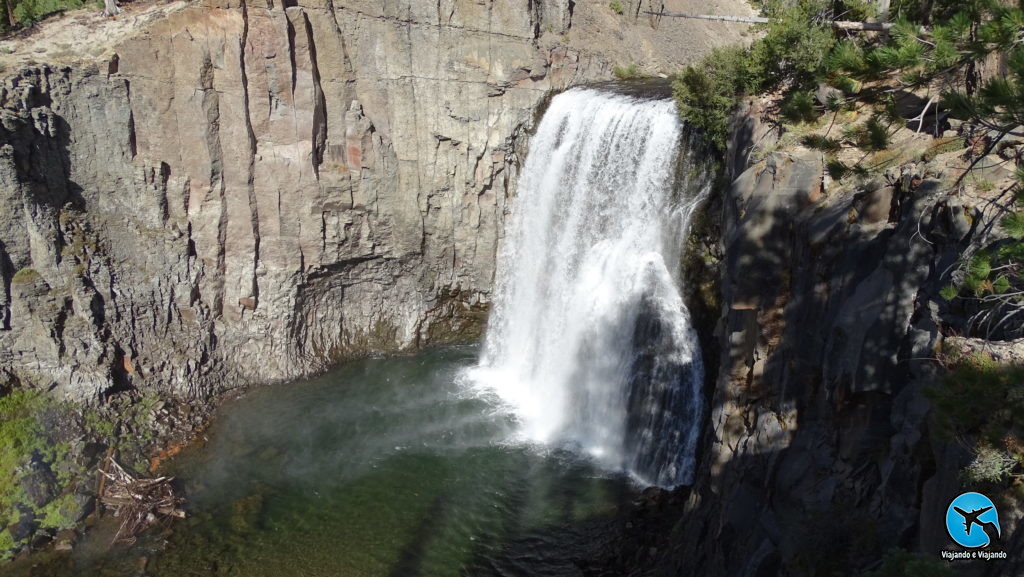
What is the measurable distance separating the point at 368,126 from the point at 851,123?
1433cm

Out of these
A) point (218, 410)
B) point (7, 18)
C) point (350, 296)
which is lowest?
point (218, 410)

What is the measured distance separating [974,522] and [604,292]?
12682mm

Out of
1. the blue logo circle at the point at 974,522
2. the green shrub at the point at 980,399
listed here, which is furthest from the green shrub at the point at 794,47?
the blue logo circle at the point at 974,522

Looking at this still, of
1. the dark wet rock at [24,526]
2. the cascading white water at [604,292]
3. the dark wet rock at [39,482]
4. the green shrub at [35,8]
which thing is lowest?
the dark wet rock at [24,526]

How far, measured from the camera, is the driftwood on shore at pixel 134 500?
50.7ft

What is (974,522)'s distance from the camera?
5.79 m

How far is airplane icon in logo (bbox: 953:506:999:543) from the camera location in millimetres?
5645

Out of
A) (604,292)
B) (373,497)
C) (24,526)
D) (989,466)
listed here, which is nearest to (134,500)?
(24,526)

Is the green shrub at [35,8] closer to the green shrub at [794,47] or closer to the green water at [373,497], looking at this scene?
the green water at [373,497]

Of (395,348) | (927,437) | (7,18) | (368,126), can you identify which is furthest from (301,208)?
(927,437)

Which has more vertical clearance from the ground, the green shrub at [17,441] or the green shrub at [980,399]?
the green shrub at [980,399]

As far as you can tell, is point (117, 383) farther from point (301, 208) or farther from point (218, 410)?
point (301, 208)

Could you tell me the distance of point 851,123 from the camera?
10.7m

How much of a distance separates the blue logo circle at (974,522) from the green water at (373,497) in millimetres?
9422
